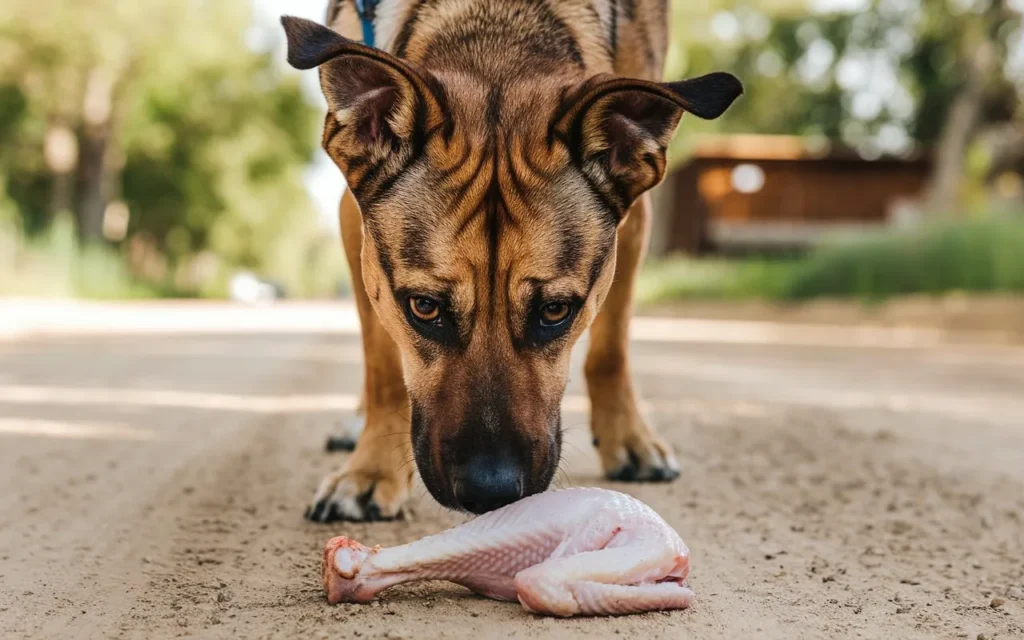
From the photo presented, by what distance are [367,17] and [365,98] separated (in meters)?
0.83

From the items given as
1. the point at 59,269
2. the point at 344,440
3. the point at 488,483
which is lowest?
the point at 59,269

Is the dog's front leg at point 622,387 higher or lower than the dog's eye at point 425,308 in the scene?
lower

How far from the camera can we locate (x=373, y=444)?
12.5 feet

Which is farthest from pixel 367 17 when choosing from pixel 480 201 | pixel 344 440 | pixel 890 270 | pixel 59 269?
pixel 59 269

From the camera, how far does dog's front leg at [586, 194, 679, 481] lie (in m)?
4.33

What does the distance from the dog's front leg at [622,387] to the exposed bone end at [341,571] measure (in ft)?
6.37

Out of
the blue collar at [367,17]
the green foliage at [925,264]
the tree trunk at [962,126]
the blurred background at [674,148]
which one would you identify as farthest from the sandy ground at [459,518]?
the tree trunk at [962,126]

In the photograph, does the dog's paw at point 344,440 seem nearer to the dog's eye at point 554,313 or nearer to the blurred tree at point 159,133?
the dog's eye at point 554,313

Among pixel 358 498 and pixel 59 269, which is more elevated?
pixel 358 498

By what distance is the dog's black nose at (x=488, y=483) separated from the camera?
2719mm

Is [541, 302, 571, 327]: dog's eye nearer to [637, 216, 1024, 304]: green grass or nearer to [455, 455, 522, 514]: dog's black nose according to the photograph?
[455, 455, 522, 514]: dog's black nose

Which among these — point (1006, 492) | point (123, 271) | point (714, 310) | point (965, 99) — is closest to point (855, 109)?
point (965, 99)

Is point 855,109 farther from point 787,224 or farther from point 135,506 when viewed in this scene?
point 135,506

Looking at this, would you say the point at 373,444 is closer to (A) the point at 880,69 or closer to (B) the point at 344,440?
(B) the point at 344,440
